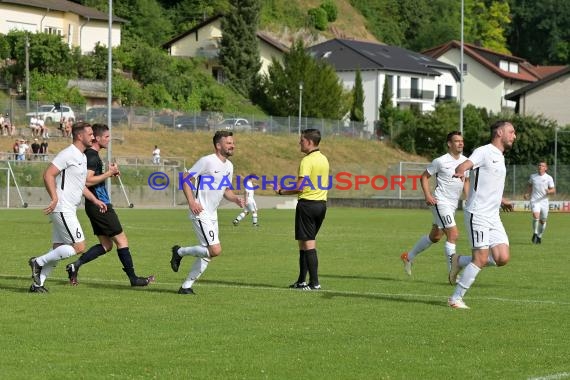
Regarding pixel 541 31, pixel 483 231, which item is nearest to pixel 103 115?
pixel 483 231

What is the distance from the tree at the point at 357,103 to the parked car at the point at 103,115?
29330 millimetres

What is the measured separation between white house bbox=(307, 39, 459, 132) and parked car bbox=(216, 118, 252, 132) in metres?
24.6

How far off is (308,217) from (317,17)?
350 ft

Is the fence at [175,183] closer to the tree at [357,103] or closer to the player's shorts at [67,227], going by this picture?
the tree at [357,103]

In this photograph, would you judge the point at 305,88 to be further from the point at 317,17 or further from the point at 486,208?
the point at 486,208

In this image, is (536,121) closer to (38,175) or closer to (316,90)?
(316,90)

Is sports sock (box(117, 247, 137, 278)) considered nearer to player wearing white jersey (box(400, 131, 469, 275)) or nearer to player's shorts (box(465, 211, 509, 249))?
player wearing white jersey (box(400, 131, 469, 275))

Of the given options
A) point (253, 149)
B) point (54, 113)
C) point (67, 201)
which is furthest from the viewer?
point (253, 149)

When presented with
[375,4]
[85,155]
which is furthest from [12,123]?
[375,4]

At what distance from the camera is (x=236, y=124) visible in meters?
76.4

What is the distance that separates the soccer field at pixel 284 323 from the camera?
9391 millimetres

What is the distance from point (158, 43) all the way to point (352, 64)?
58.8 feet

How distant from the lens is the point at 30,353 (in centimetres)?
987

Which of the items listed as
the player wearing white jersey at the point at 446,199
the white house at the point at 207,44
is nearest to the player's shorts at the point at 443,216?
the player wearing white jersey at the point at 446,199
